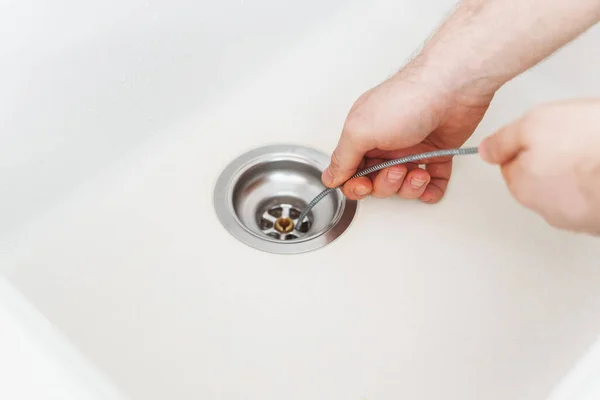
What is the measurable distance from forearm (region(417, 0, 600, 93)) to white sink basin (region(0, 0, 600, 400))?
12 cm

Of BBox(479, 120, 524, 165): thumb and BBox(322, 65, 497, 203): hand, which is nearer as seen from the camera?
BBox(479, 120, 524, 165): thumb

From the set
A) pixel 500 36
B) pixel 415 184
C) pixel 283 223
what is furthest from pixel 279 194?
pixel 500 36

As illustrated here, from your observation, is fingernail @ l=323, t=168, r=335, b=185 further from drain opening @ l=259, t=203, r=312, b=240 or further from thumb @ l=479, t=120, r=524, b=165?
thumb @ l=479, t=120, r=524, b=165

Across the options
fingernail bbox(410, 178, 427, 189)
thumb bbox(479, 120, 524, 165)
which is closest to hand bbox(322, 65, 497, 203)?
fingernail bbox(410, 178, 427, 189)

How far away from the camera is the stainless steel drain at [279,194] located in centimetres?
58

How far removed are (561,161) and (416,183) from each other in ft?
0.78

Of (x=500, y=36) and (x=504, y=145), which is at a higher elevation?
(x=500, y=36)

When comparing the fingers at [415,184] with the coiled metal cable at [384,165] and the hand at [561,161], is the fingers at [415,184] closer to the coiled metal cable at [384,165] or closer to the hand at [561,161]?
the coiled metal cable at [384,165]

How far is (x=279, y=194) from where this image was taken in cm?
62

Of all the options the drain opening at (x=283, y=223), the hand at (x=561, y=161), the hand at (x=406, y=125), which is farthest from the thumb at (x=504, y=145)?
the drain opening at (x=283, y=223)

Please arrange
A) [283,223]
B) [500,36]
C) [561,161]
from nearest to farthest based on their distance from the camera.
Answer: [561,161]
[500,36]
[283,223]

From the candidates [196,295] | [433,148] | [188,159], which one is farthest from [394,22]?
[196,295]

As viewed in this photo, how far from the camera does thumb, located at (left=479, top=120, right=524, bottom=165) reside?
0.35 meters

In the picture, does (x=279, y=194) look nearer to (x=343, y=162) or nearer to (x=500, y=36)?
(x=343, y=162)
